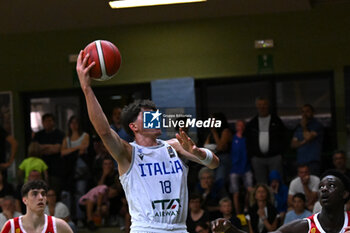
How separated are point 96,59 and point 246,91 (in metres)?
6.82

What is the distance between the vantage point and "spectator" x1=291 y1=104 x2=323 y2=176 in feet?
35.0

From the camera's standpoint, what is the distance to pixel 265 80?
12477 mm

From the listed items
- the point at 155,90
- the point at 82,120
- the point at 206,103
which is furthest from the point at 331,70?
the point at 82,120

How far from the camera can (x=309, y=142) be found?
10.7 metres

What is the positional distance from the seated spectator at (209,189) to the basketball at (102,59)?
15.4 feet

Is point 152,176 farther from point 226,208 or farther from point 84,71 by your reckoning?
point 226,208

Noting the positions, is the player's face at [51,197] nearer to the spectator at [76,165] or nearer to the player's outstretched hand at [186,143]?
the spectator at [76,165]

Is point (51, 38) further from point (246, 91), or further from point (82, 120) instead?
point (246, 91)

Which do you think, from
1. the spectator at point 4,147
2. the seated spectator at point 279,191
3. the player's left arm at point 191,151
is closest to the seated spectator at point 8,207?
the spectator at point 4,147

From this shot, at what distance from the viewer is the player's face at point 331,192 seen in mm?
6180

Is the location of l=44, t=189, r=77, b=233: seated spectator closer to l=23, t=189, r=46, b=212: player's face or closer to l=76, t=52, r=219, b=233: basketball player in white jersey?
l=23, t=189, r=46, b=212: player's face

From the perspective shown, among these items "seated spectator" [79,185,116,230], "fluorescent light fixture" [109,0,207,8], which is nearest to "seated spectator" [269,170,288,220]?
"seated spectator" [79,185,116,230]

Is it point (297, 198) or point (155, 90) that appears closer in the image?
point (297, 198)

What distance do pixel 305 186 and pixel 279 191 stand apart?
17.7 inches
